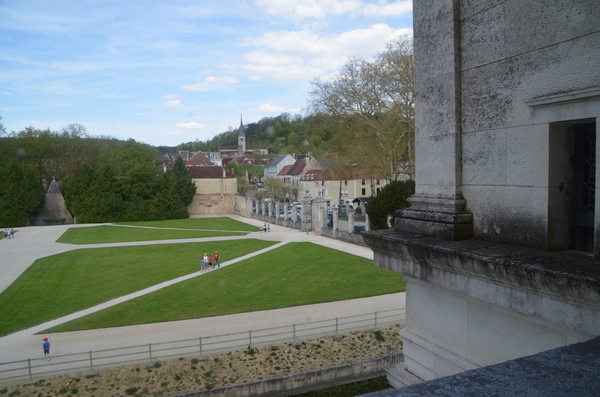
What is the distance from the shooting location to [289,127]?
12669 centimetres

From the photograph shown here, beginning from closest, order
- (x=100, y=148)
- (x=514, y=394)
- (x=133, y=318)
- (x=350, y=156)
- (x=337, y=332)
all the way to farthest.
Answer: (x=514, y=394), (x=337, y=332), (x=133, y=318), (x=350, y=156), (x=100, y=148)

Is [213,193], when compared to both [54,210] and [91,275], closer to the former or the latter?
[54,210]

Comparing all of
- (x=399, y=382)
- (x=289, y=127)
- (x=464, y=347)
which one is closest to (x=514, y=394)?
(x=464, y=347)

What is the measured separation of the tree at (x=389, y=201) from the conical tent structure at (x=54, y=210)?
132 feet

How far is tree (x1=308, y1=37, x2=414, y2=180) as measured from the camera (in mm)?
27203

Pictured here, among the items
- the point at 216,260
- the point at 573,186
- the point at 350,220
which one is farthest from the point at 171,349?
the point at 350,220

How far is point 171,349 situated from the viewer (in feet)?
37.6

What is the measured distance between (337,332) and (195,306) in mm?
5771

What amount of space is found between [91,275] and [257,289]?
9297mm

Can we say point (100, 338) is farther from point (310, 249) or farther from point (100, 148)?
point (100, 148)

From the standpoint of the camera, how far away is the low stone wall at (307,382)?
32.4 ft

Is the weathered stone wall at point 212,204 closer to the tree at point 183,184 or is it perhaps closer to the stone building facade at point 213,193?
the stone building facade at point 213,193

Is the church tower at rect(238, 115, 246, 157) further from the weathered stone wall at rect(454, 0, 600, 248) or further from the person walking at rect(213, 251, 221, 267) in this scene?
the weathered stone wall at rect(454, 0, 600, 248)

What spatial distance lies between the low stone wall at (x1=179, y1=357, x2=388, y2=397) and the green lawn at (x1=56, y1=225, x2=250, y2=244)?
2468 centimetres
